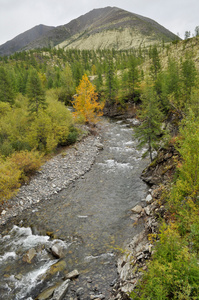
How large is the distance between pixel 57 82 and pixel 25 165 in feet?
207

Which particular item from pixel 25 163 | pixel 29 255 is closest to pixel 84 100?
pixel 25 163

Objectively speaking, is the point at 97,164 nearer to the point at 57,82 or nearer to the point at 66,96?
the point at 66,96

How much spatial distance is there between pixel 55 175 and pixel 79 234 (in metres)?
11.0

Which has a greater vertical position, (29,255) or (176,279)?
(176,279)

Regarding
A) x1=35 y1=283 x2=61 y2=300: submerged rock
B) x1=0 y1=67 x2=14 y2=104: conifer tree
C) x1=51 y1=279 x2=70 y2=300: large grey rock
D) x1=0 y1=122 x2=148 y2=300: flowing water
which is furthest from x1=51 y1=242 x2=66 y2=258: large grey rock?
x1=0 y1=67 x2=14 y2=104: conifer tree

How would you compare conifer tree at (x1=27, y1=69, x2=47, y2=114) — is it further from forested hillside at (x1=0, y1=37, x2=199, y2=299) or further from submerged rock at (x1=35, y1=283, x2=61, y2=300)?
submerged rock at (x1=35, y1=283, x2=61, y2=300)

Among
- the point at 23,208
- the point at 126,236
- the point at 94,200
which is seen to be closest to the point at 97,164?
the point at 94,200

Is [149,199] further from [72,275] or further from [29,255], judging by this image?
[29,255]

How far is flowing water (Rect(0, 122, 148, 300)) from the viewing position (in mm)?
11227

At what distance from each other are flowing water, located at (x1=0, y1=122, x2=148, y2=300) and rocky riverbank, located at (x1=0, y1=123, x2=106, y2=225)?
1.08 m

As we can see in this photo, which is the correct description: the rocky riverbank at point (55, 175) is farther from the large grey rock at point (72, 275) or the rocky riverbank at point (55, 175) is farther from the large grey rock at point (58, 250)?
the large grey rock at point (72, 275)

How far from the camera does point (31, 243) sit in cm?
1472

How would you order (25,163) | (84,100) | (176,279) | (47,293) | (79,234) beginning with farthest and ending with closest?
(84,100) < (25,163) < (79,234) < (47,293) < (176,279)

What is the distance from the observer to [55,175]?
24.6m
